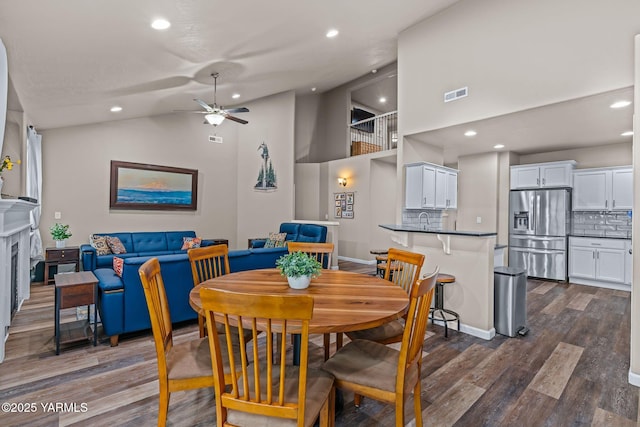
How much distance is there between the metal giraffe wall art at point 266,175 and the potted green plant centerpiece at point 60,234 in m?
3.90

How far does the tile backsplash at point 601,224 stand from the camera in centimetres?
568

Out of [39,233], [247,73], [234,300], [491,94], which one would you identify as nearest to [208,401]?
[234,300]

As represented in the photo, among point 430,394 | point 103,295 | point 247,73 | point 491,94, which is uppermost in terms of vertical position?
point 247,73

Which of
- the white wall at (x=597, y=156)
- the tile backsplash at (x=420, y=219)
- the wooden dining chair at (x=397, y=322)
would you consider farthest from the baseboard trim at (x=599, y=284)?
the wooden dining chair at (x=397, y=322)

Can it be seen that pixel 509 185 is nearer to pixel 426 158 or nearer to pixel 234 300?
pixel 426 158

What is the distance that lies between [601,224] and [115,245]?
29.4 ft

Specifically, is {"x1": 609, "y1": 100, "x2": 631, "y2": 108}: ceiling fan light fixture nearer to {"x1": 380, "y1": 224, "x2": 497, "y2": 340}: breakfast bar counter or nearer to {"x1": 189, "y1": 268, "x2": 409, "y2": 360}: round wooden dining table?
{"x1": 380, "y1": 224, "x2": 497, "y2": 340}: breakfast bar counter

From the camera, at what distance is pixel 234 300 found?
121 centimetres

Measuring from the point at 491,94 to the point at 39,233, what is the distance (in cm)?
736

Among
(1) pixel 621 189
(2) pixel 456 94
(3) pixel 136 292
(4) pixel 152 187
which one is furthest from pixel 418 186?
(4) pixel 152 187

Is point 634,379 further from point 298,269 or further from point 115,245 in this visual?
point 115,245

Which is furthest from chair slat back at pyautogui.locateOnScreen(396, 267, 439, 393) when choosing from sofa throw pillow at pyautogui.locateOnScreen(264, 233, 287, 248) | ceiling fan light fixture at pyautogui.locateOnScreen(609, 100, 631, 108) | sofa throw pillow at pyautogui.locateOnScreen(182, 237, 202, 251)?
sofa throw pillow at pyautogui.locateOnScreen(182, 237, 202, 251)

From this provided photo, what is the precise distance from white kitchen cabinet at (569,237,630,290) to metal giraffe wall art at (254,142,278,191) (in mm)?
6274

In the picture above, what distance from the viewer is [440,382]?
8.18 feet
